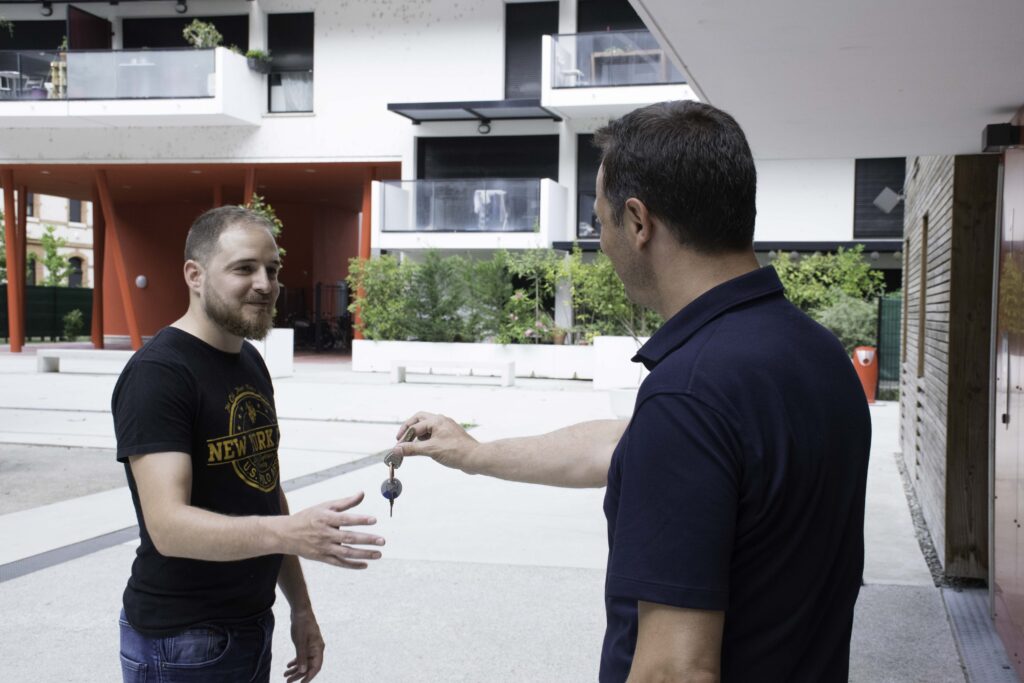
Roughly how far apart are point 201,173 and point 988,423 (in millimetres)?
26252

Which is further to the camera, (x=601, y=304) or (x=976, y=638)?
A: (x=601, y=304)

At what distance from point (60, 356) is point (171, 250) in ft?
50.5

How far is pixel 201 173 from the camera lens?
29.2 meters

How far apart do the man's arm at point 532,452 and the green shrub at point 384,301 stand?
22.0 meters

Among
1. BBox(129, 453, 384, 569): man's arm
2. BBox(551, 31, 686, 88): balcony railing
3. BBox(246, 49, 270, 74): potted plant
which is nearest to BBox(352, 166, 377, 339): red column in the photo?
BBox(246, 49, 270, 74): potted plant

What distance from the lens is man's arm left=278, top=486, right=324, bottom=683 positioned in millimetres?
3006

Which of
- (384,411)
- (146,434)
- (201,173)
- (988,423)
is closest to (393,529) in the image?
(988,423)

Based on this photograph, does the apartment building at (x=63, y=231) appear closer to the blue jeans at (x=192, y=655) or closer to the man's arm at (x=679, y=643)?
the blue jeans at (x=192, y=655)

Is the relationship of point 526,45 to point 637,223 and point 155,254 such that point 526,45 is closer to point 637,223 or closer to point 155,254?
point 155,254

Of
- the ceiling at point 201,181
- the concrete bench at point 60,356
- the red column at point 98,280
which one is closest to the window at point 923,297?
the concrete bench at point 60,356

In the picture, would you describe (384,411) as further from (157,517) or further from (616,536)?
(616,536)

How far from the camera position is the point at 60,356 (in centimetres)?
→ 2147

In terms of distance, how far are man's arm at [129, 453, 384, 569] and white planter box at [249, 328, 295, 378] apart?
18.9m

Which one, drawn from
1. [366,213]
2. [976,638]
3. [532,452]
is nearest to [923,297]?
[976,638]
